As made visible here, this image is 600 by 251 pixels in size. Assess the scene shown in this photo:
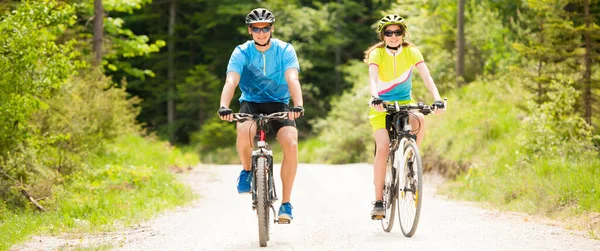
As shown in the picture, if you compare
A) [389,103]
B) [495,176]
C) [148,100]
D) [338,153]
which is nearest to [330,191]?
[495,176]

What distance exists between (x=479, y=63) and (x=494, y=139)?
9159 mm

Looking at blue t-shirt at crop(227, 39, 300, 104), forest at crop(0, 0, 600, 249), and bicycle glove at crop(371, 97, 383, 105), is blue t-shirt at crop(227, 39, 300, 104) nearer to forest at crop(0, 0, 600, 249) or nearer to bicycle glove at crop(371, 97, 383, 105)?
bicycle glove at crop(371, 97, 383, 105)

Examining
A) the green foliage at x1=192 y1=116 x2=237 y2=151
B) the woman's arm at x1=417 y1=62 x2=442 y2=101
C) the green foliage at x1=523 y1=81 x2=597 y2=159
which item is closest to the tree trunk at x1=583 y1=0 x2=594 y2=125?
the green foliage at x1=523 y1=81 x2=597 y2=159

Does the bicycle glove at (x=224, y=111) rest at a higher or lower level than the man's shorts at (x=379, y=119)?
higher

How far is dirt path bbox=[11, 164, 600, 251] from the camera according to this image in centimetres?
754

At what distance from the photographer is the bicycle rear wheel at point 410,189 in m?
7.44

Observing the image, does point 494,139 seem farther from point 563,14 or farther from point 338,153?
point 338,153

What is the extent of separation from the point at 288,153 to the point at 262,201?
690mm

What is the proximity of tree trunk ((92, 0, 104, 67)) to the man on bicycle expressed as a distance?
1207 cm

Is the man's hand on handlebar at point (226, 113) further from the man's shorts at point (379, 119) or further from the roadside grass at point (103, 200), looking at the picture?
the roadside grass at point (103, 200)

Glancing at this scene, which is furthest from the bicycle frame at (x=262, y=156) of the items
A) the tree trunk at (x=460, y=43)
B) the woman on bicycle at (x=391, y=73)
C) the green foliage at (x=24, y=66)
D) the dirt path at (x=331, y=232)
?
the tree trunk at (x=460, y=43)

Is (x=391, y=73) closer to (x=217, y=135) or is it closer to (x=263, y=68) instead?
(x=263, y=68)

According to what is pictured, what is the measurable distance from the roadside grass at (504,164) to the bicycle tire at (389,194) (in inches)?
76.0

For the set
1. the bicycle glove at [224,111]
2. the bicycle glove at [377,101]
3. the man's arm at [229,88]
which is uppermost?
the man's arm at [229,88]
